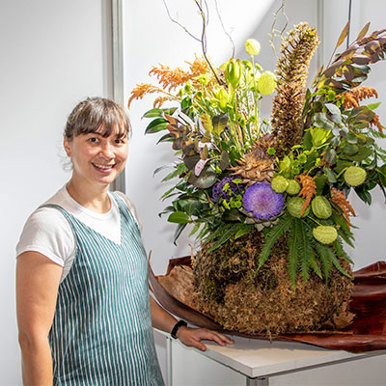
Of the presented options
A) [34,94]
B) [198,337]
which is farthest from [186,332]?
[34,94]

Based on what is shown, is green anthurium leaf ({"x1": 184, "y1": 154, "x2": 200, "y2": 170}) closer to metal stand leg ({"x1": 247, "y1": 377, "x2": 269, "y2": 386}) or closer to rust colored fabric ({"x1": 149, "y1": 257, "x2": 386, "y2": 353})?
rust colored fabric ({"x1": 149, "y1": 257, "x2": 386, "y2": 353})

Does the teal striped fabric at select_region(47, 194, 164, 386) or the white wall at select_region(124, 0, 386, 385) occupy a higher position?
the white wall at select_region(124, 0, 386, 385)

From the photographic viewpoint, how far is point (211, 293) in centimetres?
114

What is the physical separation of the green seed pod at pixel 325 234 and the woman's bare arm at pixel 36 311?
0.52m

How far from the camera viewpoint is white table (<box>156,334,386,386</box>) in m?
1.00

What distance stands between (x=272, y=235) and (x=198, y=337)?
0.98 ft

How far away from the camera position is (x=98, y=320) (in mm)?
1041

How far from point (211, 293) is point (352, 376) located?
0.35 m

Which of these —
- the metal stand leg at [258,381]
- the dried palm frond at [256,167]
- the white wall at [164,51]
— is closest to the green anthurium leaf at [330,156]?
the dried palm frond at [256,167]

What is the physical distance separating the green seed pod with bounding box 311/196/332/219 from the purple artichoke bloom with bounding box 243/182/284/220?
0.06 metres

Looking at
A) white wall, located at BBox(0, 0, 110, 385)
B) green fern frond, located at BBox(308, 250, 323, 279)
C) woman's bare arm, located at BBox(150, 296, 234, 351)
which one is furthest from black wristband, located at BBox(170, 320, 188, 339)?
white wall, located at BBox(0, 0, 110, 385)

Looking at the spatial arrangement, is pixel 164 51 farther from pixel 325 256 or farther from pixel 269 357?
pixel 269 357

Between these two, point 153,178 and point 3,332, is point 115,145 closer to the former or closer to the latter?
point 153,178

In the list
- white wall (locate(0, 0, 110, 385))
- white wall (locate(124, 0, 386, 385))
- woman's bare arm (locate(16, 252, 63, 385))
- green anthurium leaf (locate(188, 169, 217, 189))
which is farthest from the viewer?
white wall (locate(124, 0, 386, 385))
